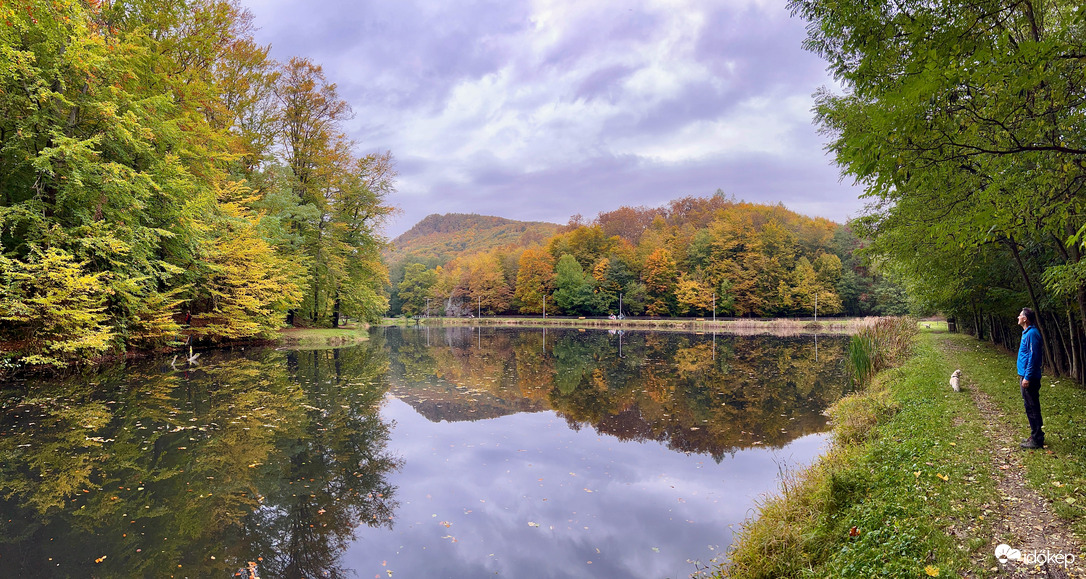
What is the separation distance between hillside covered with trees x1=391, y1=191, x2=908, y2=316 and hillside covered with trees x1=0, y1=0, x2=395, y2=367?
47.6m

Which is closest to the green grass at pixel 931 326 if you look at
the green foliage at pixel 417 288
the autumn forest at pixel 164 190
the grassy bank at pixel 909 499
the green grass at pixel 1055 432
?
the green grass at pixel 1055 432

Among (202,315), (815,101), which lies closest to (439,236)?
(202,315)

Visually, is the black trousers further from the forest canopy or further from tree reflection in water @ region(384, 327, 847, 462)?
tree reflection in water @ region(384, 327, 847, 462)

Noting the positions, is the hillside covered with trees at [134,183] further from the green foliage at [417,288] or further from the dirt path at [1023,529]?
the green foliage at [417,288]

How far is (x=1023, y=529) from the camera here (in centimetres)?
379

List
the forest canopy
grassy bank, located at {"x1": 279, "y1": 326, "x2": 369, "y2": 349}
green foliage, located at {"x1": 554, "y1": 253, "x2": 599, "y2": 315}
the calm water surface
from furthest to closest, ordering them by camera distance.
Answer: green foliage, located at {"x1": 554, "y1": 253, "x2": 599, "y2": 315}, grassy bank, located at {"x1": 279, "y1": 326, "x2": 369, "y2": 349}, the calm water surface, the forest canopy

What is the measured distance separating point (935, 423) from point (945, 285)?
8304 mm

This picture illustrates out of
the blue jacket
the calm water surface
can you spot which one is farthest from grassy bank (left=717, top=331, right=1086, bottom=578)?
the blue jacket

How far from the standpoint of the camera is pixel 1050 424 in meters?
6.55

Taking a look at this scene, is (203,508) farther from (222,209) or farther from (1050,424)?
(222,209)

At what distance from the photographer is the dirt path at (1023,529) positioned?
326 cm

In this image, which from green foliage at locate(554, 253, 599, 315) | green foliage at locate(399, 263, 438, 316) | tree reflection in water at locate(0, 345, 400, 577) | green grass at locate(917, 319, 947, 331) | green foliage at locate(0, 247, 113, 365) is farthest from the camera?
green foliage at locate(399, 263, 438, 316)

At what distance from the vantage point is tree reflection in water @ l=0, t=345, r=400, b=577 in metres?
4.43

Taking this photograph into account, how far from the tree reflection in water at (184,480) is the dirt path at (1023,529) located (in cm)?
518
